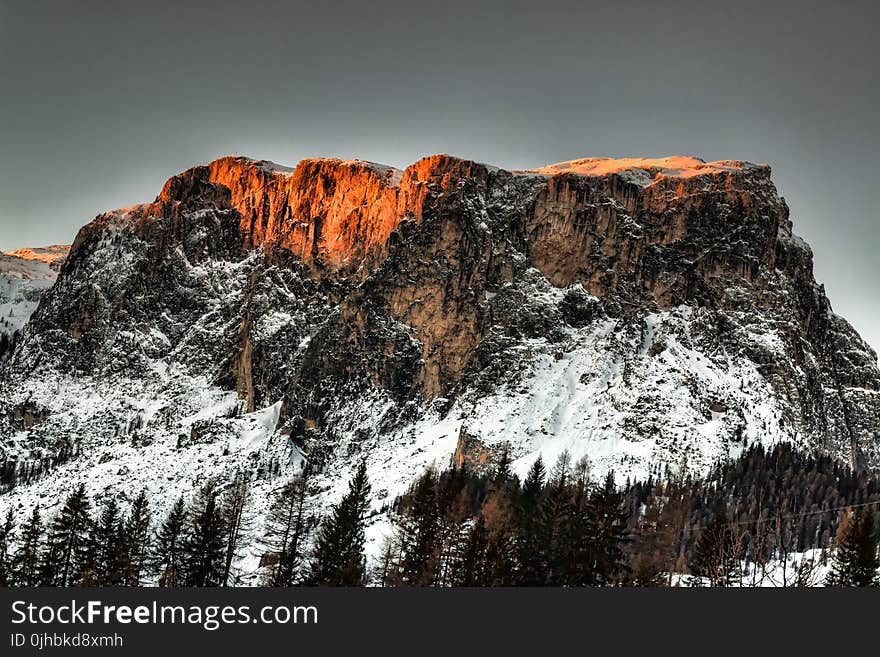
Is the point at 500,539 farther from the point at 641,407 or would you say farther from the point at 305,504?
the point at 641,407

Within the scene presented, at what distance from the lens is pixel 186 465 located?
19825cm

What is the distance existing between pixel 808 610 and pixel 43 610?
2075 centimetres

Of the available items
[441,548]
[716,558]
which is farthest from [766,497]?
[716,558]

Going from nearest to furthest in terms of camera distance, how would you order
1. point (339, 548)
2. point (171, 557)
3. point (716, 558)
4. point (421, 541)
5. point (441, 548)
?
point (716, 558) < point (421, 541) < point (339, 548) < point (441, 548) < point (171, 557)

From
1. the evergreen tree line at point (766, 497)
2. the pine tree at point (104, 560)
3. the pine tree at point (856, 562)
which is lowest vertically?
the pine tree at point (104, 560)

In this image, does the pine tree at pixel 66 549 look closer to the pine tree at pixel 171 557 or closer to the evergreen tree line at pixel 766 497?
the pine tree at pixel 171 557

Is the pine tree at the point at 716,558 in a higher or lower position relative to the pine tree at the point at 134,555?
higher

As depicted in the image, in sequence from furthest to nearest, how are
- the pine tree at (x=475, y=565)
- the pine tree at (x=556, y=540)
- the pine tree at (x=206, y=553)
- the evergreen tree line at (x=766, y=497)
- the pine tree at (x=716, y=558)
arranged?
the evergreen tree line at (x=766, y=497), the pine tree at (x=206, y=553), the pine tree at (x=556, y=540), the pine tree at (x=475, y=565), the pine tree at (x=716, y=558)

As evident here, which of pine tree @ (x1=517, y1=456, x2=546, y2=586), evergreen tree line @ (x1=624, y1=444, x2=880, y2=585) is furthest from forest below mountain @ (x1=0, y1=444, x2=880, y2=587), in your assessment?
evergreen tree line @ (x1=624, y1=444, x2=880, y2=585)

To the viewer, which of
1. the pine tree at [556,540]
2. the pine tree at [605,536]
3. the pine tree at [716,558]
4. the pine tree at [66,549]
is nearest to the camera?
the pine tree at [716,558]

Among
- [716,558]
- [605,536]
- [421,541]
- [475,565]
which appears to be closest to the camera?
[605,536]

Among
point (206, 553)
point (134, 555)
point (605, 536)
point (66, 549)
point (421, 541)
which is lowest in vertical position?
point (66, 549)

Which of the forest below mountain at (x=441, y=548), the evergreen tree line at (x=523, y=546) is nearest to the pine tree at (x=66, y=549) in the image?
the forest below mountain at (x=441, y=548)

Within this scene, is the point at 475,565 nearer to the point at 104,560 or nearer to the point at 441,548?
the point at 441,548
